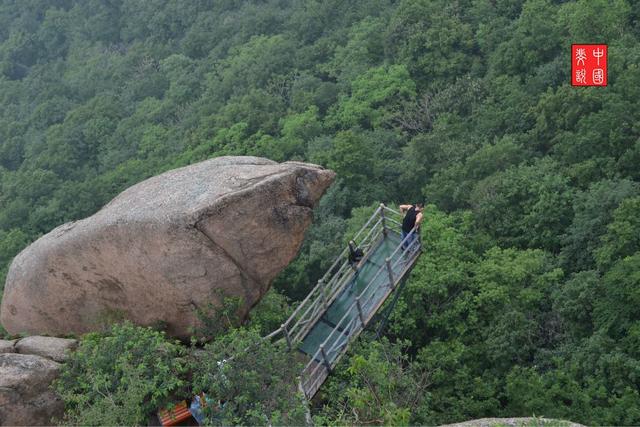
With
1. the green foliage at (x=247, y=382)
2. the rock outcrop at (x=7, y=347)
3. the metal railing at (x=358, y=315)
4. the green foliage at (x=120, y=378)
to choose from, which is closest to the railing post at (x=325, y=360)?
the metal railing at (x=358, y=315)

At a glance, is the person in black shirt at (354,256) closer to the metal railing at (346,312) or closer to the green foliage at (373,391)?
the metal railing at (346,312)

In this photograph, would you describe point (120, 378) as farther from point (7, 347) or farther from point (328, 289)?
point (328, 289)

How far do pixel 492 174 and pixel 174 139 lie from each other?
21.7 m

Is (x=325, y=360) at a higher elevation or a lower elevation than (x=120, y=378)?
lower

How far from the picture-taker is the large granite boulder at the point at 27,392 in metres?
18.7

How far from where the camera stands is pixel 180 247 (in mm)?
20109

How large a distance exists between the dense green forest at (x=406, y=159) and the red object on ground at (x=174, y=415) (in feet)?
1.56

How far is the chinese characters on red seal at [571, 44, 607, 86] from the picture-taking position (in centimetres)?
3388

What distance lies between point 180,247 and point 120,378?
3.10m

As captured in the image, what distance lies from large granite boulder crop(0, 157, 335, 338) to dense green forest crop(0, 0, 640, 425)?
1.51 m

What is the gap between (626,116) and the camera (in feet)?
103

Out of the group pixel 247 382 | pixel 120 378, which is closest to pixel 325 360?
pixel 247 382

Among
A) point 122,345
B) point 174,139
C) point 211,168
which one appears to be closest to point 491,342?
point 211,168

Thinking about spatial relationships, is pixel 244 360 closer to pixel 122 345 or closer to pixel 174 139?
pixel 122 345
